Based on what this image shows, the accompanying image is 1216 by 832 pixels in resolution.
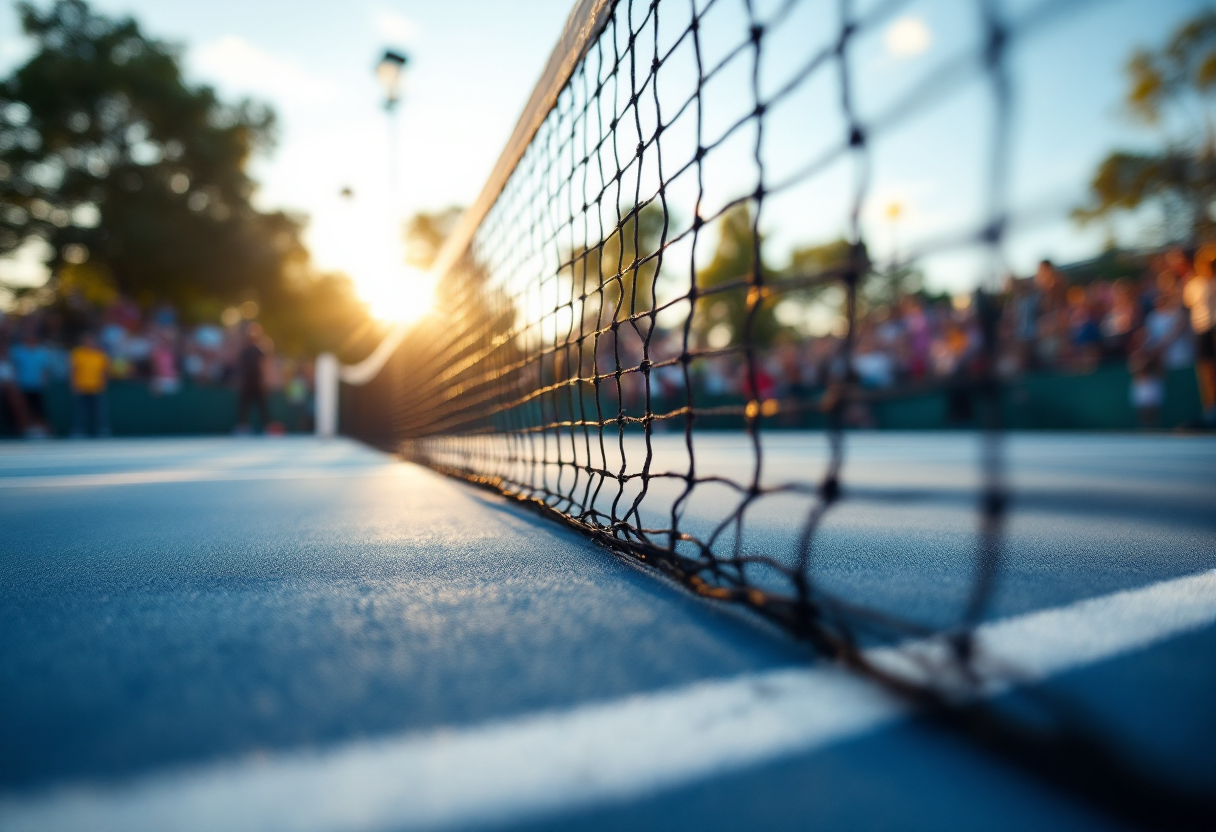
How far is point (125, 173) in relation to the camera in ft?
63.5

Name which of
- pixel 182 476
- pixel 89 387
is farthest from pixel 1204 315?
pixel 89 387

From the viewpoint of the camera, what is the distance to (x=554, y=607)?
3.08 ft

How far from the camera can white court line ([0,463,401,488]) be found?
3189mm

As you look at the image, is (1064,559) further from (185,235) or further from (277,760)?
(185,235)

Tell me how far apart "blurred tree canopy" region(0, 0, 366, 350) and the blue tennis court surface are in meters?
21.3

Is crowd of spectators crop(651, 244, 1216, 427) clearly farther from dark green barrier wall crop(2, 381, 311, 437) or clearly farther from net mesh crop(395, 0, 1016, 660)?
dark green barrier wall crop(2, 381, 311, 437)

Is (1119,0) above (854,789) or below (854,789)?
above

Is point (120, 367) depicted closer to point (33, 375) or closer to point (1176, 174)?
point (33, 375)

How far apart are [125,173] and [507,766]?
23915 mm

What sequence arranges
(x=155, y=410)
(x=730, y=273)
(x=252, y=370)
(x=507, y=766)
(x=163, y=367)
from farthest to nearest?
(x=730, y=273) < (x=163, y=367) < (x=155, y=410) < (x=252, y=370) < (x=507, y=766)

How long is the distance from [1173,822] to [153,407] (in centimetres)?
1252

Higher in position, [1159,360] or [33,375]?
[33,375]

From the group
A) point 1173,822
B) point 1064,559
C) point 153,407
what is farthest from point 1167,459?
point 153,407

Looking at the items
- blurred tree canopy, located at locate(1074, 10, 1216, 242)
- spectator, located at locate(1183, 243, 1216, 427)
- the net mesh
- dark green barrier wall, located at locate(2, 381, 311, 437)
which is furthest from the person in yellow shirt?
spectator, located at locate(1183, 243, 1216, 427)
